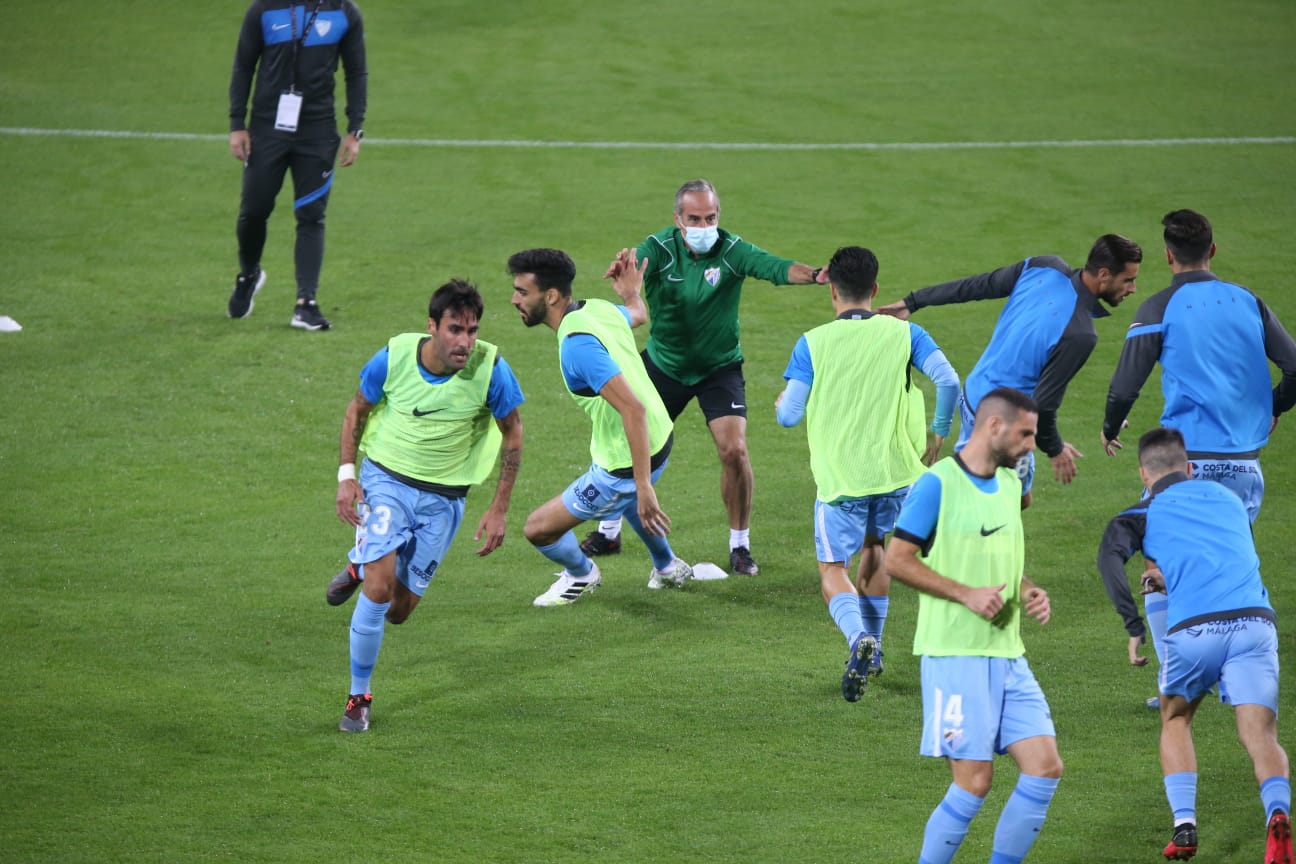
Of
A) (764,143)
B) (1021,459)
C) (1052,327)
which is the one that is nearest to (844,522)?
(1021,459)

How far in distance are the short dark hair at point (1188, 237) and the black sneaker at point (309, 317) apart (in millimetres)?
8186

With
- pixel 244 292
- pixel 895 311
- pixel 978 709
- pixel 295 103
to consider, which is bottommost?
pixel 978 709

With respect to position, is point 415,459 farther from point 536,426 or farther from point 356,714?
point 536,426

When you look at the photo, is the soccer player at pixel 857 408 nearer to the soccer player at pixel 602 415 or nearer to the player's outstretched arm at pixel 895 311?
the player's outstretched arm at pixel 895 311

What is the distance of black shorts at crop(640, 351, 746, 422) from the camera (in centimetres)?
964

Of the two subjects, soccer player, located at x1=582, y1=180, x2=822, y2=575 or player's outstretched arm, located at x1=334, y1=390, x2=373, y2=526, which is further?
soccer player, located at x1=582, y1=180, x2=822, y2=575

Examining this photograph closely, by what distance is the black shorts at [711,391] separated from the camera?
380 inches

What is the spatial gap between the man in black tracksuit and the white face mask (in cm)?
441

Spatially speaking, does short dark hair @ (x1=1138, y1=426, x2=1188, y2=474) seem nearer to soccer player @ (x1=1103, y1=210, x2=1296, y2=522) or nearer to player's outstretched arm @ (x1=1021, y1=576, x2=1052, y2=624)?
soccer player @ (x1=1103, y1=210, x2=1296, y2=522)

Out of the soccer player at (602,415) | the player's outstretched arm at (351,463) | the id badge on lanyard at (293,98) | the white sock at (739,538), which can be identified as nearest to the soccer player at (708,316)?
the white sock at (739,538)

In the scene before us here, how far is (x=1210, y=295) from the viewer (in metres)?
7.32

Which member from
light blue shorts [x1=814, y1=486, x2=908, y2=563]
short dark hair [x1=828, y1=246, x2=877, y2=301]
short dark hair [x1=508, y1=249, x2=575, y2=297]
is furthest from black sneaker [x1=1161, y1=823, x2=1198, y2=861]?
short dark hair [x1=508, y1=249, x2=575, y2=297]

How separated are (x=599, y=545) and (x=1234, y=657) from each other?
481cm

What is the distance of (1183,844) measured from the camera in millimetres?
5957
